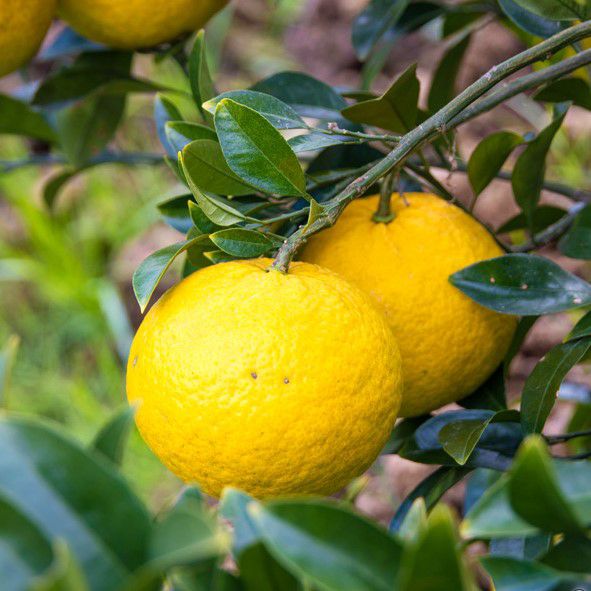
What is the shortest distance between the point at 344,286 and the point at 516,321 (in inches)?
9.0

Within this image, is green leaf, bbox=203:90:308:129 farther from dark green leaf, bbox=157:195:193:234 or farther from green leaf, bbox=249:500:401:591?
green leaf, bbox=249:500:401:591

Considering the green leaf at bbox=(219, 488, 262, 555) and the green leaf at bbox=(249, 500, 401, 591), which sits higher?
the green leaf at bbox=(249, 500, 401, 591)

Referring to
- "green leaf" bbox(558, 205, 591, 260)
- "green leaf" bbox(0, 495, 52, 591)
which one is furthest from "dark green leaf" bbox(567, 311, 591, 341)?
"green leaf" bbox(0, 495, 52, 591)

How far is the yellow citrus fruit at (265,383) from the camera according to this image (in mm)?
522

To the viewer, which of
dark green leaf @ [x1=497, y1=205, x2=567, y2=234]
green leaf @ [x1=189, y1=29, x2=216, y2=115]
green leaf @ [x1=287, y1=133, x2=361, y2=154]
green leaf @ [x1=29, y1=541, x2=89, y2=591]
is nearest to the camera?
green leaf @ [x1=29, y1=541, x2=89, y2=591]

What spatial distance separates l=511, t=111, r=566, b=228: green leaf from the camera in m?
0.77

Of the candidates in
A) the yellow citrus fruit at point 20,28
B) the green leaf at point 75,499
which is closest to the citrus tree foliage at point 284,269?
the green leaf at point 75,499

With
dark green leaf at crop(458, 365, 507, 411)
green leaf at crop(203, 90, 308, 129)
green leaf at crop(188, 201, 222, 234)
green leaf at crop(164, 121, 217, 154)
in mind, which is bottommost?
dark green leaf at crop(458, 365, 507, 411)

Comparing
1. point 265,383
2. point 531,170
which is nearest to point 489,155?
point 531,170

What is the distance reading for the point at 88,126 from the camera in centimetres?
104

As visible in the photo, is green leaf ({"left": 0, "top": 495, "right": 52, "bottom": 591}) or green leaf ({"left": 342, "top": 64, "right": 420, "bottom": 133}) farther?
green leaf ({"left": 342, "top": 64, "right": 420, "bottom": 133})

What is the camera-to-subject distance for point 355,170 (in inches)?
29.6

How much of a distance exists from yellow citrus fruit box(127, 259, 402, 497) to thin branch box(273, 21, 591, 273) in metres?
0.03

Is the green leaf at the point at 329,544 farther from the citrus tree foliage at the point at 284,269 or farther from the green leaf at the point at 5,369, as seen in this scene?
the green leaf at the point at 5,369
